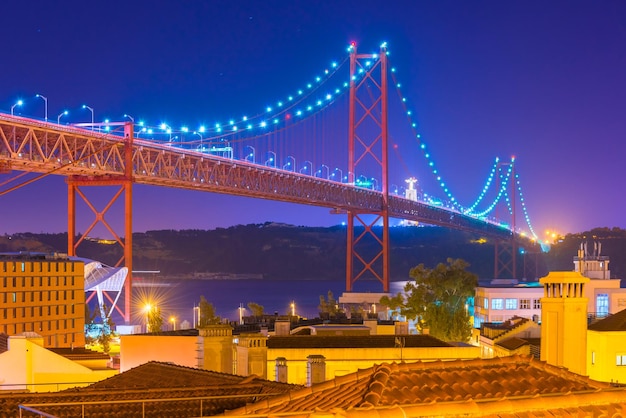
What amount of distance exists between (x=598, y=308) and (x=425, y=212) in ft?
117

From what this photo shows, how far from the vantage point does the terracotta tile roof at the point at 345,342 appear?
24.5 meters

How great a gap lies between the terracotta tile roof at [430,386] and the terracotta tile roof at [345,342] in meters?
15.6

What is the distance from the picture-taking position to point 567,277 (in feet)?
57.1

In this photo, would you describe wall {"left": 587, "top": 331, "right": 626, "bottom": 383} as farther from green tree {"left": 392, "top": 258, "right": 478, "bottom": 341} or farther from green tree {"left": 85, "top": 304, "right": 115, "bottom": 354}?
green tree {"left": 85, "top": 304, "right": 115, "bottom": 354}

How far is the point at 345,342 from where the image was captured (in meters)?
24.9

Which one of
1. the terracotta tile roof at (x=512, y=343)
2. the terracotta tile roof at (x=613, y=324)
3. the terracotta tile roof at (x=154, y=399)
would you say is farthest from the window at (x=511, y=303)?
the terracotta tile roof at (x=154, y=399)

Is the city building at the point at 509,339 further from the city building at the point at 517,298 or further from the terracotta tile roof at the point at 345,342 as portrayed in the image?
the city building at the point at 517,298

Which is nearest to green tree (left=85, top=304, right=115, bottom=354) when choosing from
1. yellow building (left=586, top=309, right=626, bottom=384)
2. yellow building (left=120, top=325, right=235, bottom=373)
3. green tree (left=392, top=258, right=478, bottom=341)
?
green tree (left=392, top=258, right=478, bottom=341)

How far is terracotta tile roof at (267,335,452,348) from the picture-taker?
24547 mm

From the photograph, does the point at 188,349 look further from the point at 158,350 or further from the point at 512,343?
the point at 512,343

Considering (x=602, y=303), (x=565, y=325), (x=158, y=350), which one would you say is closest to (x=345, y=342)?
(x=158, y=350)

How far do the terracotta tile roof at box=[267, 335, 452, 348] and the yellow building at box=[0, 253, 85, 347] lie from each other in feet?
121

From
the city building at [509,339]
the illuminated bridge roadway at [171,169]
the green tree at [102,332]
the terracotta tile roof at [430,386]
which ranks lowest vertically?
the green tree at [102,332]

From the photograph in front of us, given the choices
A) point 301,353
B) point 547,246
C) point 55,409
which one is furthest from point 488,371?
point 547,246
